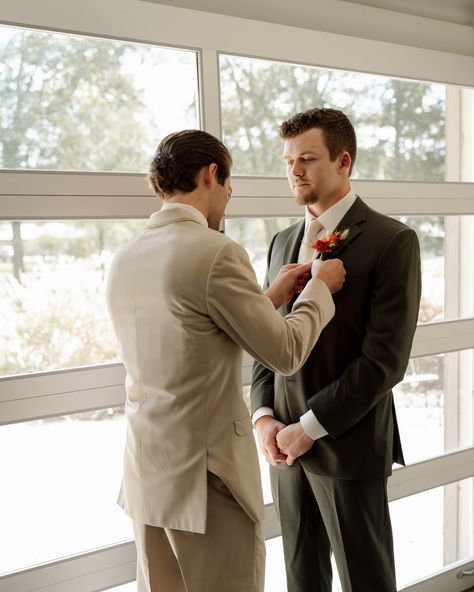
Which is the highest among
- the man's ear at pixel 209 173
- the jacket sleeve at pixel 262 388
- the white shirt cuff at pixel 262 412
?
the man's ear at pixel 209 173

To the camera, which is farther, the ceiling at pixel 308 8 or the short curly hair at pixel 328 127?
the ceiling at pixel 308 8

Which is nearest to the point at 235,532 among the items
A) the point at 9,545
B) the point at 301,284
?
the point at 301,284

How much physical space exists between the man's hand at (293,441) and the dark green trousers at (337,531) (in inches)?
3.5

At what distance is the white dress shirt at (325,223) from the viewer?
5.65 feet

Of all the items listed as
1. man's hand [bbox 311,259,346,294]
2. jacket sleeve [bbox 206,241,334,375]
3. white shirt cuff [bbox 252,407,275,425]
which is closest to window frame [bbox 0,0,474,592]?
white shirt cuff [bbox 252,407,275,425]

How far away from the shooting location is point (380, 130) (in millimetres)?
2514

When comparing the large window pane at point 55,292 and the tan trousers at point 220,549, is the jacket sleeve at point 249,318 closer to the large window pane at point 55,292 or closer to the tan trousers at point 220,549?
the tan trousers at point 220,549

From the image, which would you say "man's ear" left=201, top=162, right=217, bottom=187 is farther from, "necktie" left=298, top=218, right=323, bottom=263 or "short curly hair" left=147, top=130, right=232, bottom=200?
"necktie" left=298, top=218, right=323, bottom=263

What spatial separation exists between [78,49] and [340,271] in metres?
0.99

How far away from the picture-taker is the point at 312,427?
1724 millimetres

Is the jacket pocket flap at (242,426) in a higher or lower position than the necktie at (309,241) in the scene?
lower

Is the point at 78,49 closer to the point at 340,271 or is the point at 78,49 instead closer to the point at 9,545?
the point at 340,271

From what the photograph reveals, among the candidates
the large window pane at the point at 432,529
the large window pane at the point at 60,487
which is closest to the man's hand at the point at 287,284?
the large window pane at the point at 60,487

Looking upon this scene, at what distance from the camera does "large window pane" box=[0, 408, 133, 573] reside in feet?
5.95
